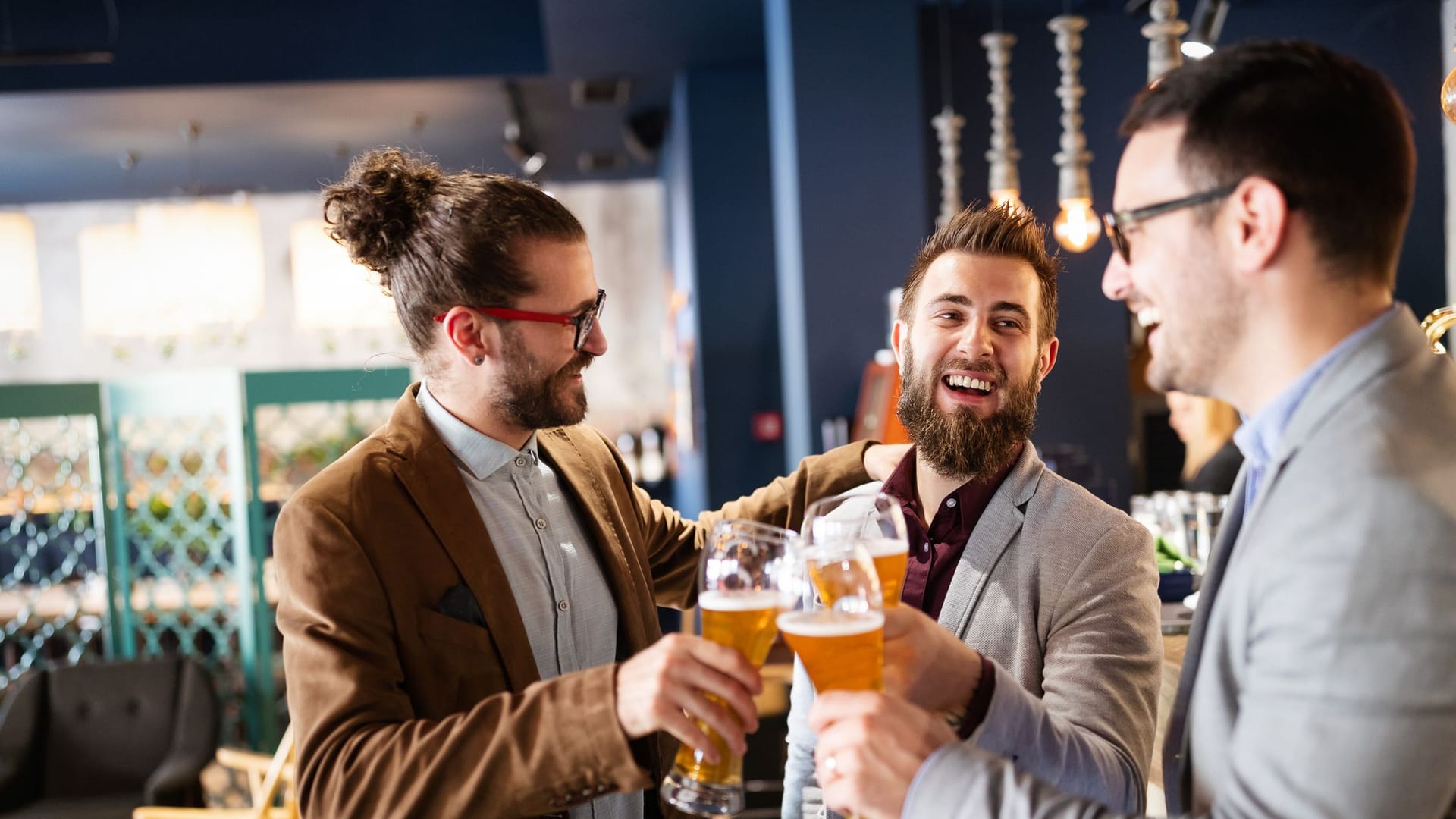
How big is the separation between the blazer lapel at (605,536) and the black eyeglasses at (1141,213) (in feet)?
2.97

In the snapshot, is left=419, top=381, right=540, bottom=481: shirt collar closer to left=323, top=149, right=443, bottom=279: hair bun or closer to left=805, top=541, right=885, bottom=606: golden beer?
left=323, top=149, right=443, bottom=279: hair bun

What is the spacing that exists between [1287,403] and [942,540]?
2.28ft

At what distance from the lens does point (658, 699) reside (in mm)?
1172

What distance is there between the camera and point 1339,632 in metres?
0.91

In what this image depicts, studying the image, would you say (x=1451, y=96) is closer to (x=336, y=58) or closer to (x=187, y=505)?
(x=187, y=505)

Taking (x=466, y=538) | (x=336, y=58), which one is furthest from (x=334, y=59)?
(x=466, y=538)

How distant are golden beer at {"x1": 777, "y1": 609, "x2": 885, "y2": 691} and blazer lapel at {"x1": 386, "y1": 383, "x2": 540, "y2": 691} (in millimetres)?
528

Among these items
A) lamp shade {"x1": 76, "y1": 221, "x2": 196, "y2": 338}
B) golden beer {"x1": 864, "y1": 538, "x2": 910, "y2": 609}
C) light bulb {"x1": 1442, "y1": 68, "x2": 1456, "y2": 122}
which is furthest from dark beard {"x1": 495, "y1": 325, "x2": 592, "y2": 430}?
lamp shade {"x1": 76, "y1": 221, "x2": 196, "y2": 338}

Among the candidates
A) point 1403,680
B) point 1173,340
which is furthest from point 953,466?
point 1403,680

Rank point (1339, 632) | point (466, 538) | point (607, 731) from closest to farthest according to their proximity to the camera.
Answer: point (1339, 632) < point (607, 731) < point (466, 538)

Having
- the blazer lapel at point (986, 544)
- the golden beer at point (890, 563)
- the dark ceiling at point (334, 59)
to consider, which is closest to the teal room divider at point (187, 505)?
the dark ceiling at point (334, 59)

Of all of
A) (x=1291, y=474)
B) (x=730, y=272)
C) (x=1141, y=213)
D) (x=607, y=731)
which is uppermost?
(x=730, y=272)

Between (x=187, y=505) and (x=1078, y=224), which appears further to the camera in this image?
(x=187, y=505)

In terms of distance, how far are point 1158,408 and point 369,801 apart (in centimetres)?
620
